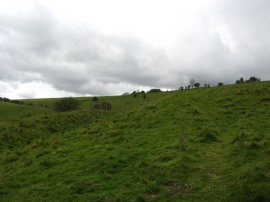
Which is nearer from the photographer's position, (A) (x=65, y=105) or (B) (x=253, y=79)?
(B) (x=253, y=79)

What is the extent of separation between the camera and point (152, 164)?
17469 mm

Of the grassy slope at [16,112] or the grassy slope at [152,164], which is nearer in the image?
the grassy slope at [152,164]

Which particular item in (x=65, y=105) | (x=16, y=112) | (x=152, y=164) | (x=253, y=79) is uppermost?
(x=253, y=79)

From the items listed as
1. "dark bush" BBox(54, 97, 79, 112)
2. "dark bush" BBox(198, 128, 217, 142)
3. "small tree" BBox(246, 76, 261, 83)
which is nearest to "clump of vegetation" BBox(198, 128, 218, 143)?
"dark bush" BBox(198, 128, 217, 142)

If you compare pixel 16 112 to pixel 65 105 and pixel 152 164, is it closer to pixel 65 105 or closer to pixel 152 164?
pixel 65 105

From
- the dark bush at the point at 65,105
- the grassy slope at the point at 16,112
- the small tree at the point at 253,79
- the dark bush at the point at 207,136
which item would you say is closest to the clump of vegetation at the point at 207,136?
the dark bush at the point at 207,136

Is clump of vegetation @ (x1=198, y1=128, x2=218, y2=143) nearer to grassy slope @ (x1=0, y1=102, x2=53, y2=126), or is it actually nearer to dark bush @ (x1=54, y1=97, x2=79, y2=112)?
grassy slope @ (x1=0, y1=102, x2=53, y2=126)

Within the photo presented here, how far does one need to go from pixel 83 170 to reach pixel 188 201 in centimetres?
745

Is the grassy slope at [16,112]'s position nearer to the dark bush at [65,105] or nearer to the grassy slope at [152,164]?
the dark bush at [65,105]

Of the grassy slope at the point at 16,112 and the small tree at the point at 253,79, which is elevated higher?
the small tree at the point at 253,79

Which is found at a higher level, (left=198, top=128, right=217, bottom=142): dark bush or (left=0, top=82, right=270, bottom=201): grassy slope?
(left=198, top=128, right=217, bottom=142): dark bush

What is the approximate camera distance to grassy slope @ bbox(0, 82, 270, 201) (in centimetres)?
1329

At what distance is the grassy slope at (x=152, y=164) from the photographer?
43.6 ft

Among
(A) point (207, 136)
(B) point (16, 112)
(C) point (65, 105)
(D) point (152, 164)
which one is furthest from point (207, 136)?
(C) point (65, 105)
